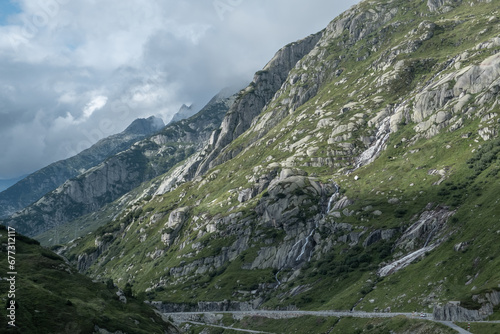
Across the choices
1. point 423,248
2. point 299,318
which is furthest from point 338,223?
point 299,318

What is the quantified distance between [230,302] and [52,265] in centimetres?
10035

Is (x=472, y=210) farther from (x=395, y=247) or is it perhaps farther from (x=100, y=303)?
(x=100, y=303)

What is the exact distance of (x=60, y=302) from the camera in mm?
63812

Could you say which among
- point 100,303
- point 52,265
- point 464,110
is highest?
point 52,265

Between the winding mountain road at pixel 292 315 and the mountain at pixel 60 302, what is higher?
the mountain at pixel 60 302

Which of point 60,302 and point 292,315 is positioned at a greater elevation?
point 60,302

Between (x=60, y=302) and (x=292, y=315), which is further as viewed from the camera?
(x=292, y=315)

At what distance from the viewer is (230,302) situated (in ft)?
564

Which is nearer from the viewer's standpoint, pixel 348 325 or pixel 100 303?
pixel 100 303

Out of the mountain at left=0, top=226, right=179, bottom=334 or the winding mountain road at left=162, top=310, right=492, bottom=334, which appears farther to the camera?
the winding mountain road at left=162, top=310, right=492, bottom=334

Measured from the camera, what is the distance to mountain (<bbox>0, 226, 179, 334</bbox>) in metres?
56.9

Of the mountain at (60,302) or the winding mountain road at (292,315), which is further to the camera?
the winding mountain road at (292,315)

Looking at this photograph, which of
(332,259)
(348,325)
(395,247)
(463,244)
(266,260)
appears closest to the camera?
(348,325)

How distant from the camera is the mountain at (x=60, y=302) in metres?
56.9
